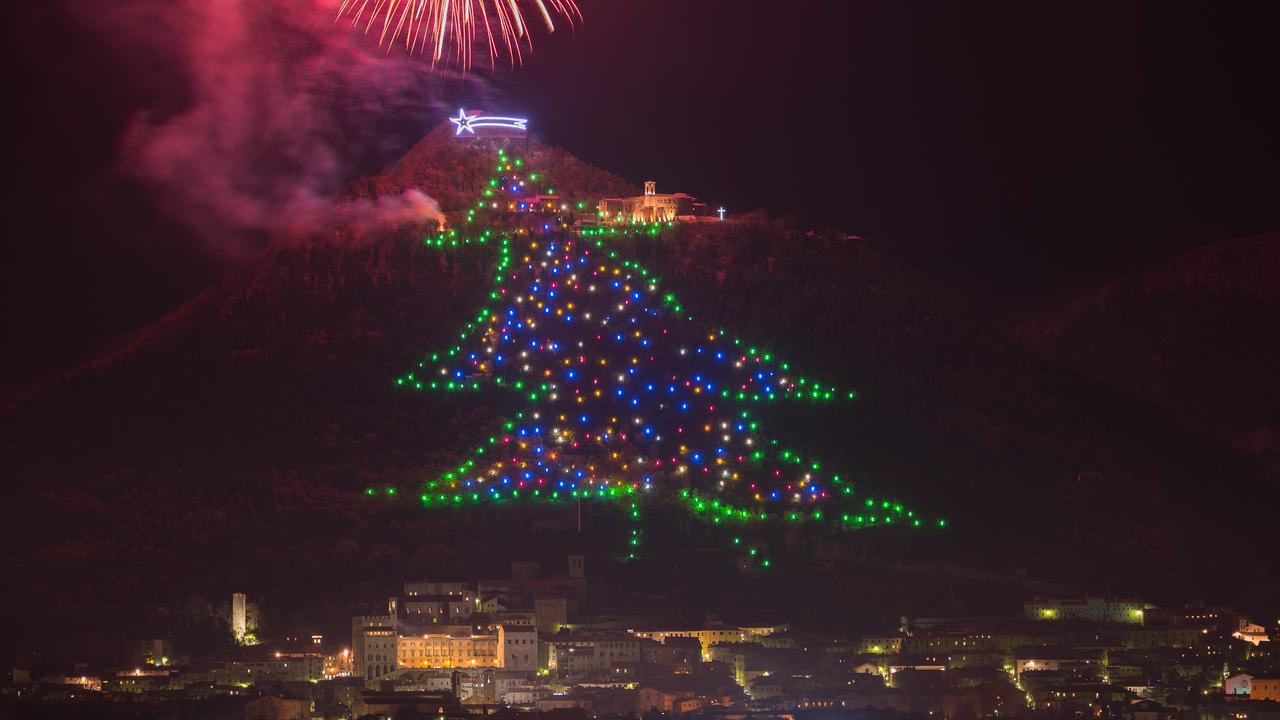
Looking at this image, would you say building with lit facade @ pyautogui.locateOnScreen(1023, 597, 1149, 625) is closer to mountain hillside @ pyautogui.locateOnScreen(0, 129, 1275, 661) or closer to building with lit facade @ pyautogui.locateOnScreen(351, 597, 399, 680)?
mountain hillside @ pyautogui.locateOnScreen(0, 129, 1275, 661)

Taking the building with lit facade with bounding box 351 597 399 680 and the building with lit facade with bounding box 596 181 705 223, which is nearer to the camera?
the building with lit facade with bounding box 351 597 399 680

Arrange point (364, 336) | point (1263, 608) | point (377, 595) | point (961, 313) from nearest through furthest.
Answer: point (377, 595)
point (1263, 608)
point (364, 336)
point (961, 313)

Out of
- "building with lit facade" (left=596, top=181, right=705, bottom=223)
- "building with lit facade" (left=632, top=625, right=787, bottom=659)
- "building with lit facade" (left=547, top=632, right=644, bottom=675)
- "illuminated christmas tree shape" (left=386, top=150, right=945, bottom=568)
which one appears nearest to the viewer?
"building with lit facade" (left=547, top=632, right=644, bottom=675)

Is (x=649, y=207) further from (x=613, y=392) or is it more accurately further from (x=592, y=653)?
(x=592, y=653)

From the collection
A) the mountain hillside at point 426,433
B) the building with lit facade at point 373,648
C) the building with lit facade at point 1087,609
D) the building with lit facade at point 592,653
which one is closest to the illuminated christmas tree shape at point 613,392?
the mountain hillside at point 426,433

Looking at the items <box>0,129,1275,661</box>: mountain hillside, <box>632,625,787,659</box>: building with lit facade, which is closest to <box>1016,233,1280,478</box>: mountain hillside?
<box>0,129,1275,661</box>: mountain hillside

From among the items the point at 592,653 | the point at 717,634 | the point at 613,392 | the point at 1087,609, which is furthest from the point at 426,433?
the point at 1087,609

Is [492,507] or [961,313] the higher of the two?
[961,313]

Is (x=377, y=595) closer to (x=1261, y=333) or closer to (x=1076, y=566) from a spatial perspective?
(x=1076, y=566)

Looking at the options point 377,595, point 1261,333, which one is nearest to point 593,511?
point 377,595
